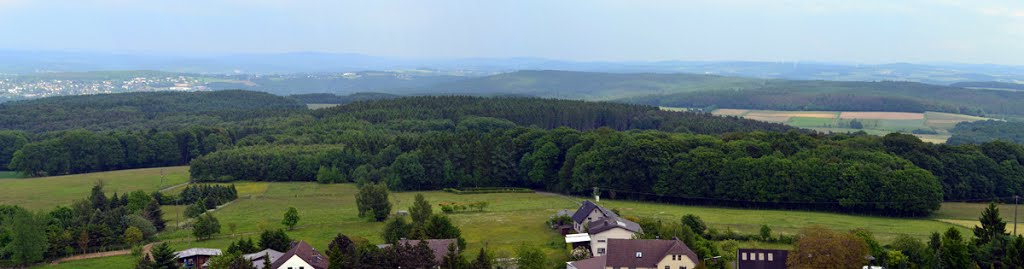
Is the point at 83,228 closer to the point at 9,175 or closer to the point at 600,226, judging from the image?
the point at 600,226

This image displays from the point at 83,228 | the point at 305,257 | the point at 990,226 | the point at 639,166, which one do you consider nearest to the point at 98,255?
the point at 83,228

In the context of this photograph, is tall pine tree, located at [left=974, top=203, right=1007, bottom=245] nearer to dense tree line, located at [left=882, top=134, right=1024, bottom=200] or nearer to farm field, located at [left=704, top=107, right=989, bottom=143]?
dense tree line, located at [left=882, top=134, right=1024, bottom=200]

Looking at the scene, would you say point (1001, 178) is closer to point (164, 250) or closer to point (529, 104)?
point (164, 250)

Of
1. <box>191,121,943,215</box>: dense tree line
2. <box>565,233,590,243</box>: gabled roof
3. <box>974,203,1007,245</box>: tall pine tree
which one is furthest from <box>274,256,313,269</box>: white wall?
<box>191,121,943,215</box>: dense tree line

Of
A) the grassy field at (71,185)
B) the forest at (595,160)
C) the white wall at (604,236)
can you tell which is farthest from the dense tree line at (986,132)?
the grassy field at (71,185)

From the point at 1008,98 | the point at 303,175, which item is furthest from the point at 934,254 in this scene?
the point at 1008,98
